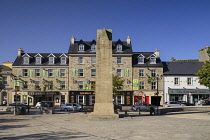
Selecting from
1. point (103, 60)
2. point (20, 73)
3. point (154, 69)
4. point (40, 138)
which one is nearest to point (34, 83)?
point (20, 73)

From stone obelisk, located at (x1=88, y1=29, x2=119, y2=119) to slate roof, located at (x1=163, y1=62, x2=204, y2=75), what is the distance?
31.2 m

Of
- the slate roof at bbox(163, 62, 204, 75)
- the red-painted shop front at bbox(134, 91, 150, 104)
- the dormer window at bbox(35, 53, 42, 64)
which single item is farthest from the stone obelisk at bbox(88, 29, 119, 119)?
the dormer window at bbox(35, 53, 42, 64)

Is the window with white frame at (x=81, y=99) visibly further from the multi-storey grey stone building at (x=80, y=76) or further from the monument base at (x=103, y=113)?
the monument base at (x=103, y=113)

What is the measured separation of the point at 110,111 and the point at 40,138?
10.5 meters

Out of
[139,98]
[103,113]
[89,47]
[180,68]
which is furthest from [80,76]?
[103,113]

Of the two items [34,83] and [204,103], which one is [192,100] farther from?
[34,83]

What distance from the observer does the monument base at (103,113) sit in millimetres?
23375

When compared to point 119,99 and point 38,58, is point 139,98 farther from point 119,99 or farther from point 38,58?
point 38,58

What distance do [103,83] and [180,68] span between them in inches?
1344

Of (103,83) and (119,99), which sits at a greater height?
(103,83)

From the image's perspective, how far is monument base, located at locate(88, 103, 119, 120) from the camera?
2338cm

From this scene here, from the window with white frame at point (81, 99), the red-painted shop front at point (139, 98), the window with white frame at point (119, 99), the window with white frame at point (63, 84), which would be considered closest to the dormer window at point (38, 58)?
the window with white frame at point (63, 84)

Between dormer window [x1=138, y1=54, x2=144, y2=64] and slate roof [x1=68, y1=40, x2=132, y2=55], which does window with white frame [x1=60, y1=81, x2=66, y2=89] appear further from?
dormer window [x1=138, y1=54, x2=144, y2=64]

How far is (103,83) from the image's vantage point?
2405cm
